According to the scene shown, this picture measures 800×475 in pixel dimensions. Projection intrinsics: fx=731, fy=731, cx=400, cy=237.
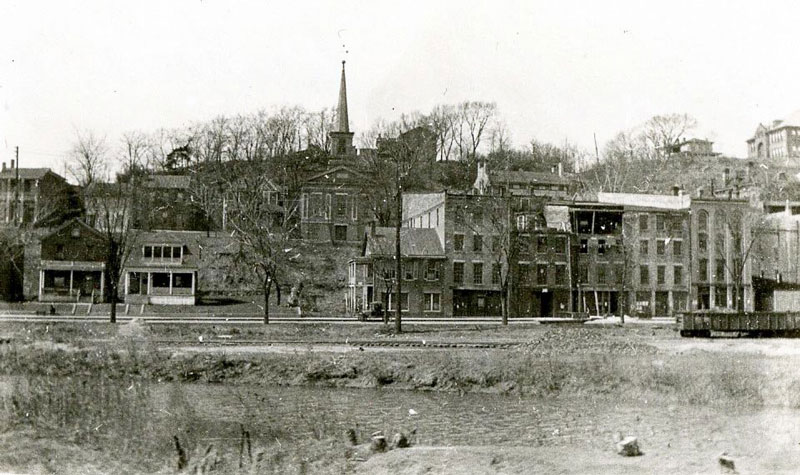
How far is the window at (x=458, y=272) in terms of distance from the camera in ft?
152

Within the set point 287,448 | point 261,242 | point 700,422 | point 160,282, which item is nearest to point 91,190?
point 160,282

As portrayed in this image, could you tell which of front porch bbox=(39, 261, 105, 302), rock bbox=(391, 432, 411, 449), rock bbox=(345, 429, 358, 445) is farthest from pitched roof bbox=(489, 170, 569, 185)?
rock bbox=(391, 432, 411, 449)

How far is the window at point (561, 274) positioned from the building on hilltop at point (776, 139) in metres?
12.7

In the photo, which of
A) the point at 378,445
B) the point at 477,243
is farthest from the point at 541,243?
the point at 378,445

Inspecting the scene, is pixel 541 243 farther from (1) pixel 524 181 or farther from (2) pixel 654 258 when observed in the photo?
(1) pixel 524 181

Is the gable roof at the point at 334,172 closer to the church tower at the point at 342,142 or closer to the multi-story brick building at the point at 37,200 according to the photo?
the church tower at the point at 342,142

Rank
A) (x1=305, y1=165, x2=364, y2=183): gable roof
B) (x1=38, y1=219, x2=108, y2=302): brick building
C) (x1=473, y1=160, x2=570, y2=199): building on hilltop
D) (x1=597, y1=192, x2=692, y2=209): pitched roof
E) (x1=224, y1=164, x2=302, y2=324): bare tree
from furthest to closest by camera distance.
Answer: (x1=473, y1=160, x2=570, y2=199): building on hilltop < (x1=305, y1=165, x2=364, y2=183): gable roof < (x1=597, y1=192, x2=692, y2=209): pitched roof < (x1=224, y1=164, x2=302, y2=324): bare tree < (x1=38, y1=219, x2=108, y2=302): brick building

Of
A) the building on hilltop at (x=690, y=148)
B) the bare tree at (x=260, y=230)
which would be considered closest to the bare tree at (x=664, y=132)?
the building on hilltop at (x=690, y=148)

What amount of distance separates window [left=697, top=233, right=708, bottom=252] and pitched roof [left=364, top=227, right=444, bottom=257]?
18067 mm

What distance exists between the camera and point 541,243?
45.3m

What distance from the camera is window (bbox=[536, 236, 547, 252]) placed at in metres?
45.2

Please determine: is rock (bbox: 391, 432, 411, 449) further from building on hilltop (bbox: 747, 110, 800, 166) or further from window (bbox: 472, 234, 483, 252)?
window (bbox: 472, 234, 483, 252)

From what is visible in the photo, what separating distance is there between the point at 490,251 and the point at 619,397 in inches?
1001

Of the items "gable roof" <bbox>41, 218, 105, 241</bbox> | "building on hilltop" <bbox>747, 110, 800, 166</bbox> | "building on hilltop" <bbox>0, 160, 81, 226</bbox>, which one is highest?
"building on hilltop" <bbox>747, 110, 800, 166</bbox>
